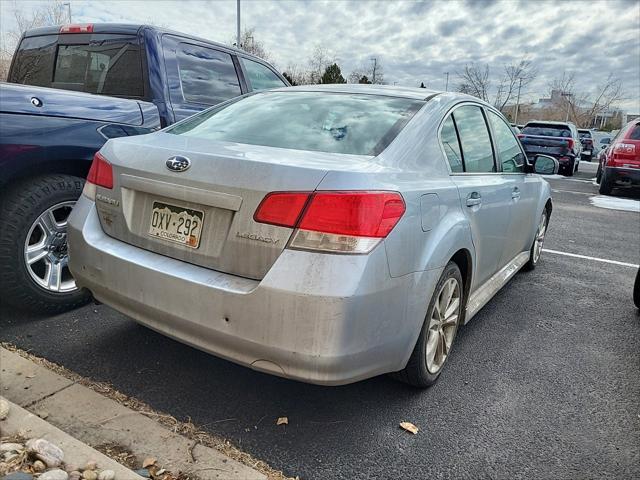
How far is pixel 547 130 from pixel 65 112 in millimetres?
15650

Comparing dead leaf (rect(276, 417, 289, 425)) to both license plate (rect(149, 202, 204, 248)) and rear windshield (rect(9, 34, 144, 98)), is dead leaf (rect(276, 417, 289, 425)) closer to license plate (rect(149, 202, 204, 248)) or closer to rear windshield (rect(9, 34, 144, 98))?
license plate (rect(149, 202, 204, 248))

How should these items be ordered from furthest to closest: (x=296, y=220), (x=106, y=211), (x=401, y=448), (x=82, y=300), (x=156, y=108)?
(x=156, y=108), (x=82, y=300), (x=106, y=211), (x=401, y=448), (x=296, y=220)

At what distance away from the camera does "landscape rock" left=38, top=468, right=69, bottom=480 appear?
5.72ft

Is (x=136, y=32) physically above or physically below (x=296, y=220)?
above

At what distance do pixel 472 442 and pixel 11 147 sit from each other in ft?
9.38

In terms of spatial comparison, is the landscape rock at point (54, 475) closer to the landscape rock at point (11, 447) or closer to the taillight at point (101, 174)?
the landscape rock at point (11, 447)

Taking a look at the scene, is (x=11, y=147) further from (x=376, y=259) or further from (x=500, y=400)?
(x=500, y=400)

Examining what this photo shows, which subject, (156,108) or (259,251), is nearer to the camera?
(259,251)

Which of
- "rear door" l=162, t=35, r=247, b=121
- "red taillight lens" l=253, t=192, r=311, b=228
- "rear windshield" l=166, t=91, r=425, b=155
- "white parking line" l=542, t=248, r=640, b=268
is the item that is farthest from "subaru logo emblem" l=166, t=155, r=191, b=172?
"white parking line" l=542, t=248, r=640, b=268

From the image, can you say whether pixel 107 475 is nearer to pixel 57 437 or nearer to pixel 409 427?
pixel 57 437

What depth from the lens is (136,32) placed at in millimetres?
3910

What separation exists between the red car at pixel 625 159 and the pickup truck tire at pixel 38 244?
10714 mm

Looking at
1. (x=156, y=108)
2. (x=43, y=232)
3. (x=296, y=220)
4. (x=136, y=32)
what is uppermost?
(x=136, y=32)

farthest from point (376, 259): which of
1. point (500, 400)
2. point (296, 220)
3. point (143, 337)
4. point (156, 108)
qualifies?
point (156, 108)
